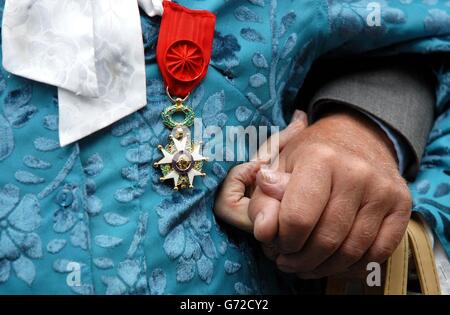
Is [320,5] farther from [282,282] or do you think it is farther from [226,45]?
[282,282]

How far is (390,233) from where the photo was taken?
2.70 feet

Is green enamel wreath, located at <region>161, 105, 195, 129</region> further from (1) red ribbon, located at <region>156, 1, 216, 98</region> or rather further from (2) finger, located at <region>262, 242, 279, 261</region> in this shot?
(2) finger, located at <region>262, 242, 279, 261</region>

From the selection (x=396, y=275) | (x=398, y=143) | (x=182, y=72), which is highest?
(x=182, y=72)

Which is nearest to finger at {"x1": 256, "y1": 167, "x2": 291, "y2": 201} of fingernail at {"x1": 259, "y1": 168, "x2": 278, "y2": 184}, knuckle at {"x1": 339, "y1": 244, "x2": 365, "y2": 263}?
fingernail at {"x1": 259, "y1": 168, "x2": 278, "y2": 184}

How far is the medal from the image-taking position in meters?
0.80

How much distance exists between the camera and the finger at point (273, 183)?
797 millimetres

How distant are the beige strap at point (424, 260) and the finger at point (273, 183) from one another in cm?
22

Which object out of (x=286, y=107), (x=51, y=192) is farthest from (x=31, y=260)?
(x=286, y=107)

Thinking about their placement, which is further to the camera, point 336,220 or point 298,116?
point 298,116

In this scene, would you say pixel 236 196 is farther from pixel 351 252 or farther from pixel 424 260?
pixel 424 260

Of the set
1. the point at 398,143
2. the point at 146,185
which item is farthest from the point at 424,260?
the point at 146,185

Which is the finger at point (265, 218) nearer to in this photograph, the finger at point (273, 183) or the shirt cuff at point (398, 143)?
the finger at point (273, 183)

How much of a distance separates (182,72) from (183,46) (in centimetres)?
3

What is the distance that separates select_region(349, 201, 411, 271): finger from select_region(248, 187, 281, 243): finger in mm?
137
